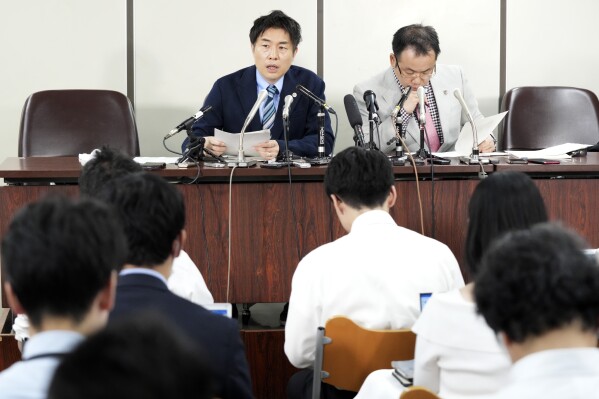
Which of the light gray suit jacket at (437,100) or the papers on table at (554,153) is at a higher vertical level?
the light gray suit jacket at (437,100)

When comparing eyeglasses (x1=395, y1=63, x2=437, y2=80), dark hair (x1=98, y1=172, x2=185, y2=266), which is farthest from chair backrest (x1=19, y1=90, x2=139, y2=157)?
dark hair (x1=98, y1=172, x2=185, y2=266)

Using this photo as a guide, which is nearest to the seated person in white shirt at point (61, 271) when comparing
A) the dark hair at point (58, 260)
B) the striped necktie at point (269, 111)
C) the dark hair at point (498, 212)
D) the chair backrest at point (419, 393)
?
the dark hair at point (58, 260)

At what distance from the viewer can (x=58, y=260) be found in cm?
129

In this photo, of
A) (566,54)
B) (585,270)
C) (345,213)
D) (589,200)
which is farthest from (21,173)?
(566,54)

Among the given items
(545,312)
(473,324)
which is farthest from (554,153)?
(545,312)

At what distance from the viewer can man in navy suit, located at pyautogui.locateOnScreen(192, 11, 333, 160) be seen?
4.29 metres

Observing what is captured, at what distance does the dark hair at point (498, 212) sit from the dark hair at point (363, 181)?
2.06 feet

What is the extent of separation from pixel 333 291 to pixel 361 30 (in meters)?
3.06

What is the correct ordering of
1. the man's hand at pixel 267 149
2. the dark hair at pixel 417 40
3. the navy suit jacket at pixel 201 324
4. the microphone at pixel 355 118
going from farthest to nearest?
the dark hair at pixel 417 40, the man's hand at pixel 267 149, the microphone at pixel 355 118, the navy suit jacket at pixel 201 324

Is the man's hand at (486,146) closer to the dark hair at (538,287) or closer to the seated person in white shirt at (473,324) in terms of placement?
the seated person in white shirt at (473,324)

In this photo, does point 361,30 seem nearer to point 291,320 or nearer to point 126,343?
point 291,320

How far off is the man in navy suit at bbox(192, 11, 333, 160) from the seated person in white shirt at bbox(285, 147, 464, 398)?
5.73 feet

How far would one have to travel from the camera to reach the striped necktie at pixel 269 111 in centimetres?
432

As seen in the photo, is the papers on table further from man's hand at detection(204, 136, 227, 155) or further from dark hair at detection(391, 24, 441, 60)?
man's hand at detection(204, 136, 227, 155)
